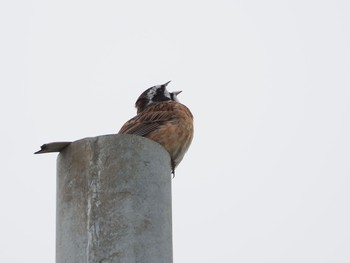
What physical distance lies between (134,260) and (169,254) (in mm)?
253

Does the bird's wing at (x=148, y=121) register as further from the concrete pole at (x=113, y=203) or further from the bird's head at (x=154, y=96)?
the concrete pole at (x=113, y=203)

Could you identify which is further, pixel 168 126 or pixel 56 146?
pixel 168 126

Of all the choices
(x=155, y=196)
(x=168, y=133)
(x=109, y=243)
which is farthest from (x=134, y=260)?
(x=168, y=133)

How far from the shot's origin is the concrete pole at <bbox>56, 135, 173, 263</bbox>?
4168 millimetres

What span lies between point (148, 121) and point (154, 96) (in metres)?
1.59

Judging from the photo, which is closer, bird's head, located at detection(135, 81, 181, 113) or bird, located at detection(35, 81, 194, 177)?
bird, located at detection(35, 81, 194, 177)

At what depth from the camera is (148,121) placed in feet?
27.7

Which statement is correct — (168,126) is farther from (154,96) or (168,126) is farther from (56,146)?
(56,146)

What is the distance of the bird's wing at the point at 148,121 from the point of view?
27.0 ft

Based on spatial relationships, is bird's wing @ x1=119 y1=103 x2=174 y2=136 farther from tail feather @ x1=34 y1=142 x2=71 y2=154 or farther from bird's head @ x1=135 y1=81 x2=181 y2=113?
tail feather @ x1=34 y1=142 x2=71 y2=154

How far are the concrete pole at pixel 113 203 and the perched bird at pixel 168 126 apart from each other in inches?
128

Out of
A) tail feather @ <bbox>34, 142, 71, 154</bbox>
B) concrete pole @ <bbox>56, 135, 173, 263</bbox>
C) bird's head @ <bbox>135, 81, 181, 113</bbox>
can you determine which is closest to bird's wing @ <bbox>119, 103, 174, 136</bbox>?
bird's head @ <bbox>135, 81, 181, 113</bbox>

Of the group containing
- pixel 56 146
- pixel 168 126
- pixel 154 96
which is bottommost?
pixel 56 146

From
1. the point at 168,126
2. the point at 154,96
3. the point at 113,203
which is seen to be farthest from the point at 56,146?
the point at 154,96
